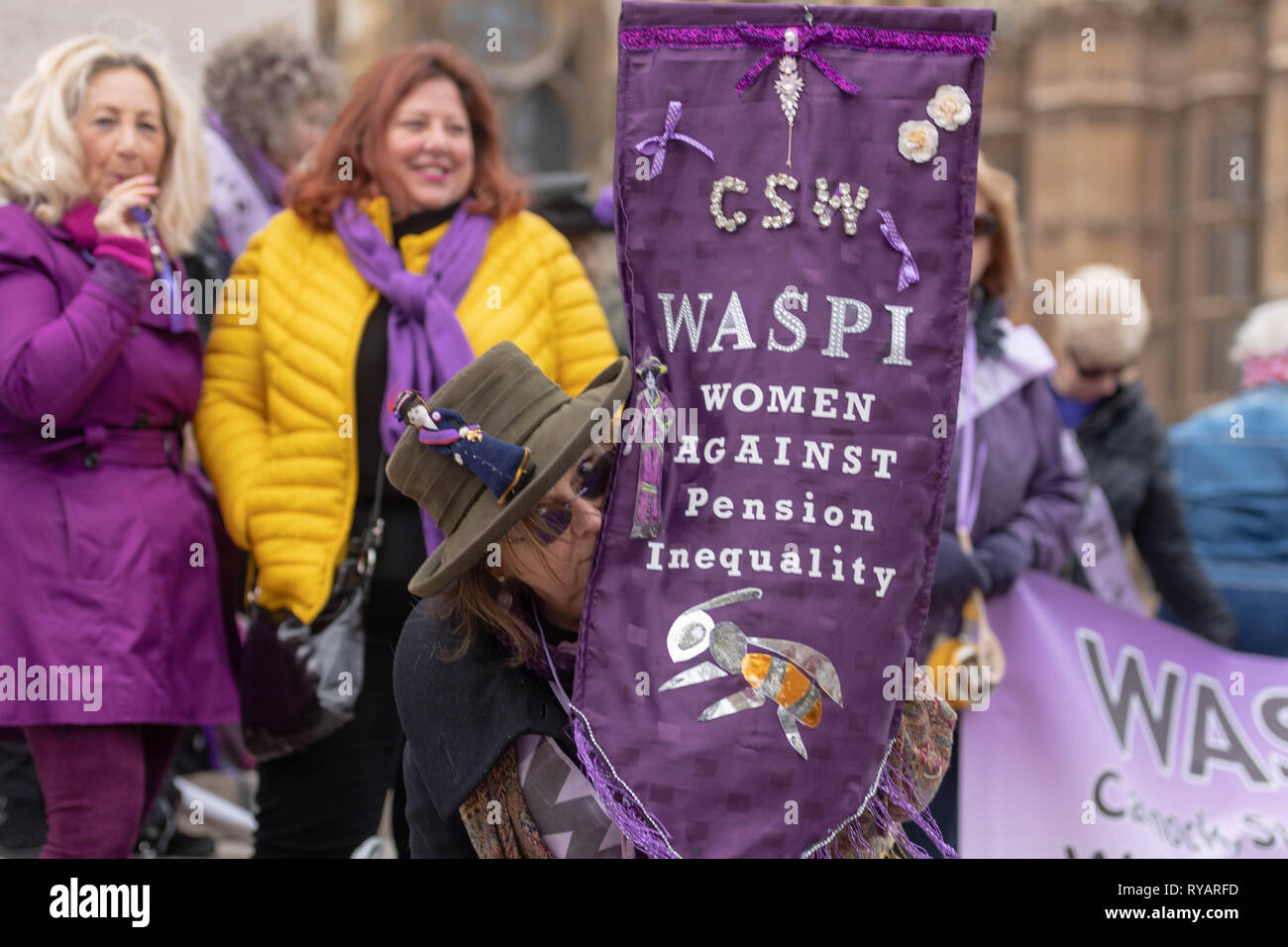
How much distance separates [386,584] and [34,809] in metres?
1.16

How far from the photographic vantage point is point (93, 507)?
3176 mm

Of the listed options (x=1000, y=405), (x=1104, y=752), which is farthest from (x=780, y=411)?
(x=1104, y=752)

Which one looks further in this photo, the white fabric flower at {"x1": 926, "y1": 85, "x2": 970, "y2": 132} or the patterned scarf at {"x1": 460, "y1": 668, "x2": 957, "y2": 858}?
the patterned scarf at {"x1": 460, "y1": 668, "x2": 957, "y2": 858}

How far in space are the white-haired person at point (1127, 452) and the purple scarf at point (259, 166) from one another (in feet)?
7.63

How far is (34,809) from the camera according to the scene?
3705 mm

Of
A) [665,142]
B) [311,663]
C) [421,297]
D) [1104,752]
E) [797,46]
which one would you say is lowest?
[1104,752]

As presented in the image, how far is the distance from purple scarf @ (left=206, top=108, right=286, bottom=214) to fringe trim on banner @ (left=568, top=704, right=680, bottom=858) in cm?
257

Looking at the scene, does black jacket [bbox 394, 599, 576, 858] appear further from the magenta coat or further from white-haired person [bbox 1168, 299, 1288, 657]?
white-haired person [bbox 1168, 299, 1288, 657]

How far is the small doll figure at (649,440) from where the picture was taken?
2109 millimetres

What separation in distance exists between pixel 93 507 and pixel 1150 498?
308 centimetres

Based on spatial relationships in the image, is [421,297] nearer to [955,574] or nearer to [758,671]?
[955,574]

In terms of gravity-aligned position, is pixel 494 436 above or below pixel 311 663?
above

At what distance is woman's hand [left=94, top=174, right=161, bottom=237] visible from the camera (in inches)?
124

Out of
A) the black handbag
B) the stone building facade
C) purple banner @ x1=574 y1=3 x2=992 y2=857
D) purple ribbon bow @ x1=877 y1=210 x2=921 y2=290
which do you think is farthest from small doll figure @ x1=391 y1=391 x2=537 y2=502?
the stone building facade
